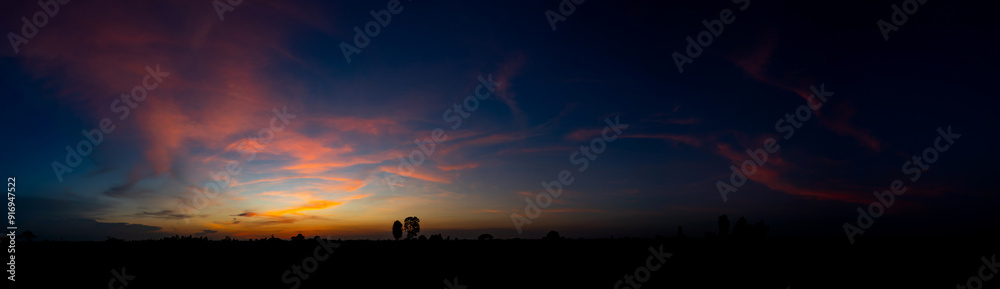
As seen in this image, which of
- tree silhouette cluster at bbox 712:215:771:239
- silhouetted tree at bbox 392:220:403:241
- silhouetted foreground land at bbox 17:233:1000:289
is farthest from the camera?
silhouetted tree at bbox 392:220:403:241

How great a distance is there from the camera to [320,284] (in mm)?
26375

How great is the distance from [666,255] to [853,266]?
1276cm

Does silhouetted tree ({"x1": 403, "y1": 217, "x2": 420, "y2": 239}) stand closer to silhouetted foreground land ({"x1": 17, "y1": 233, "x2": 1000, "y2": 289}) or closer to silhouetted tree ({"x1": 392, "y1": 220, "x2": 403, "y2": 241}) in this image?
silhouetted tree ({"x1": 392, "y1": 220, "x2": 403, "y2": 241})

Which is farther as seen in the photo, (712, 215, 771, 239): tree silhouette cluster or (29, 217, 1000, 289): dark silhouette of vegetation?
(712, 215, 771, 239): tree silhouette cluster

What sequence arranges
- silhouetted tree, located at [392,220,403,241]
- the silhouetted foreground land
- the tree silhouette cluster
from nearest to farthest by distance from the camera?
the silhouetted foreground land
the tree silhouette cluster
silhouetted tree, located at [392,220,403,241]

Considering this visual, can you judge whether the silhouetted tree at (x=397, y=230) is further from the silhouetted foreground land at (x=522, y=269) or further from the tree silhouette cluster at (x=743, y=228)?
the silhouetted foreground land at (x=522, y=269)

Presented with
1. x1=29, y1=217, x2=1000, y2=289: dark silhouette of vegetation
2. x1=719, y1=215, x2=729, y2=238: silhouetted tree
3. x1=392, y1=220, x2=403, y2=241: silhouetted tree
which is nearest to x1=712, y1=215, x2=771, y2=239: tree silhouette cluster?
x1=719, y1=215, x2=729, y2=238: silhouetted tree

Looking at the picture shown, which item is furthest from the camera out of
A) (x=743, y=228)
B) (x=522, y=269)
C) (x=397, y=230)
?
(x=397, y=230)

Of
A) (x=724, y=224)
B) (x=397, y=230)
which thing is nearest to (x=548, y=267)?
(x=724, y=224)

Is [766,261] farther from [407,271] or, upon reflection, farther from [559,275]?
[407,271]

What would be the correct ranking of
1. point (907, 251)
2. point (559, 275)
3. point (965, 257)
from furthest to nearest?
point (907, 251) < point (965, 257) < point (559, 275)

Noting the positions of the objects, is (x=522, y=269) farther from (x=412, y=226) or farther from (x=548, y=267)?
(x=412, y=226)

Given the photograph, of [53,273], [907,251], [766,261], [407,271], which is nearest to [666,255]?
[766,261]

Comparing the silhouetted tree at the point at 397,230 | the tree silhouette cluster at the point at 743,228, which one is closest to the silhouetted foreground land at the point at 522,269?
the tree silhouette cluster at the point at 743,228
